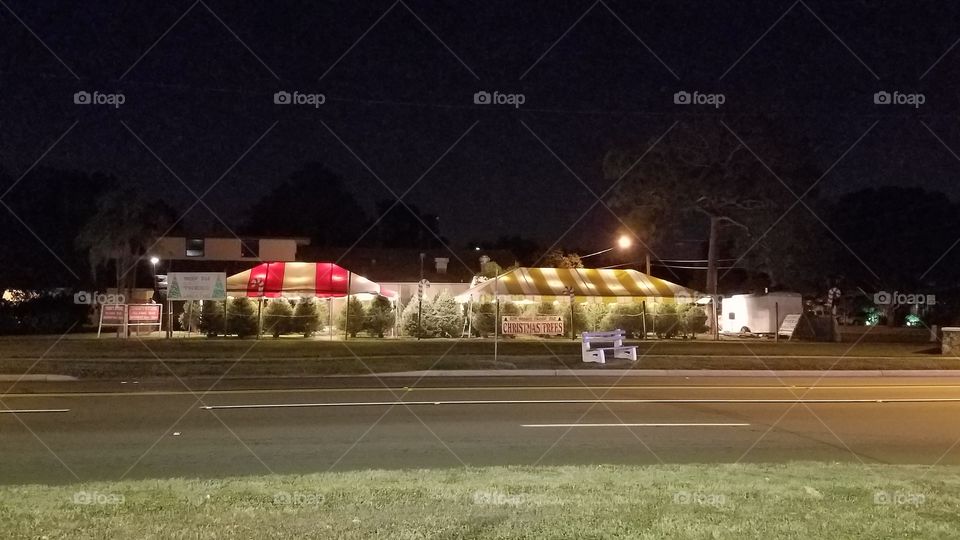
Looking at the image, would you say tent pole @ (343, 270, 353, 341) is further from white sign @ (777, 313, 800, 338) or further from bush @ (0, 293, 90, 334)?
white sign @ (777, 313, 800, 338)

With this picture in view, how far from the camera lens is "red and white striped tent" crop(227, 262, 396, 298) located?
3550 centimetres

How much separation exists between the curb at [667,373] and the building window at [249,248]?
35259 mm

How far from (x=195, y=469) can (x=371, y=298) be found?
29547 millimetres

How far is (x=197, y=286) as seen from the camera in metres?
32.8

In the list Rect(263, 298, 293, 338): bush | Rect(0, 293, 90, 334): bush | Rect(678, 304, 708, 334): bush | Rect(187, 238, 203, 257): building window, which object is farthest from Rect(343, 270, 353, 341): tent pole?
Rect(187, 238, 203, 257): building window

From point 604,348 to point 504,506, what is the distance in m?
20.4

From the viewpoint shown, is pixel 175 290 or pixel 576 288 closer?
pixel 175 290

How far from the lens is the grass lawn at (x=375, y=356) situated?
22766 mm

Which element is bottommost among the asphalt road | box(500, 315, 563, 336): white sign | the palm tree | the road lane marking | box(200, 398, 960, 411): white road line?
the asphalt road

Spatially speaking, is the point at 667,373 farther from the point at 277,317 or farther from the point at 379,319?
the point at 277,317

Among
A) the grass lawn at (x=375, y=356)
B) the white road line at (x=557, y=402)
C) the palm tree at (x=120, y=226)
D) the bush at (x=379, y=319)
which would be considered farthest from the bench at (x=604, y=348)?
the palm tree at (x=120, y=226)

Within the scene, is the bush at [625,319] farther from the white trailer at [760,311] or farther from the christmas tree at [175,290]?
the christmas tree at [175,290]

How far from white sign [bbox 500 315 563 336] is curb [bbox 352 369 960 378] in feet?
31.3

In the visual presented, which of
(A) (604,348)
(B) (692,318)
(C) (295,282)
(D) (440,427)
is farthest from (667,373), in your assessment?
(C) (295,282)
